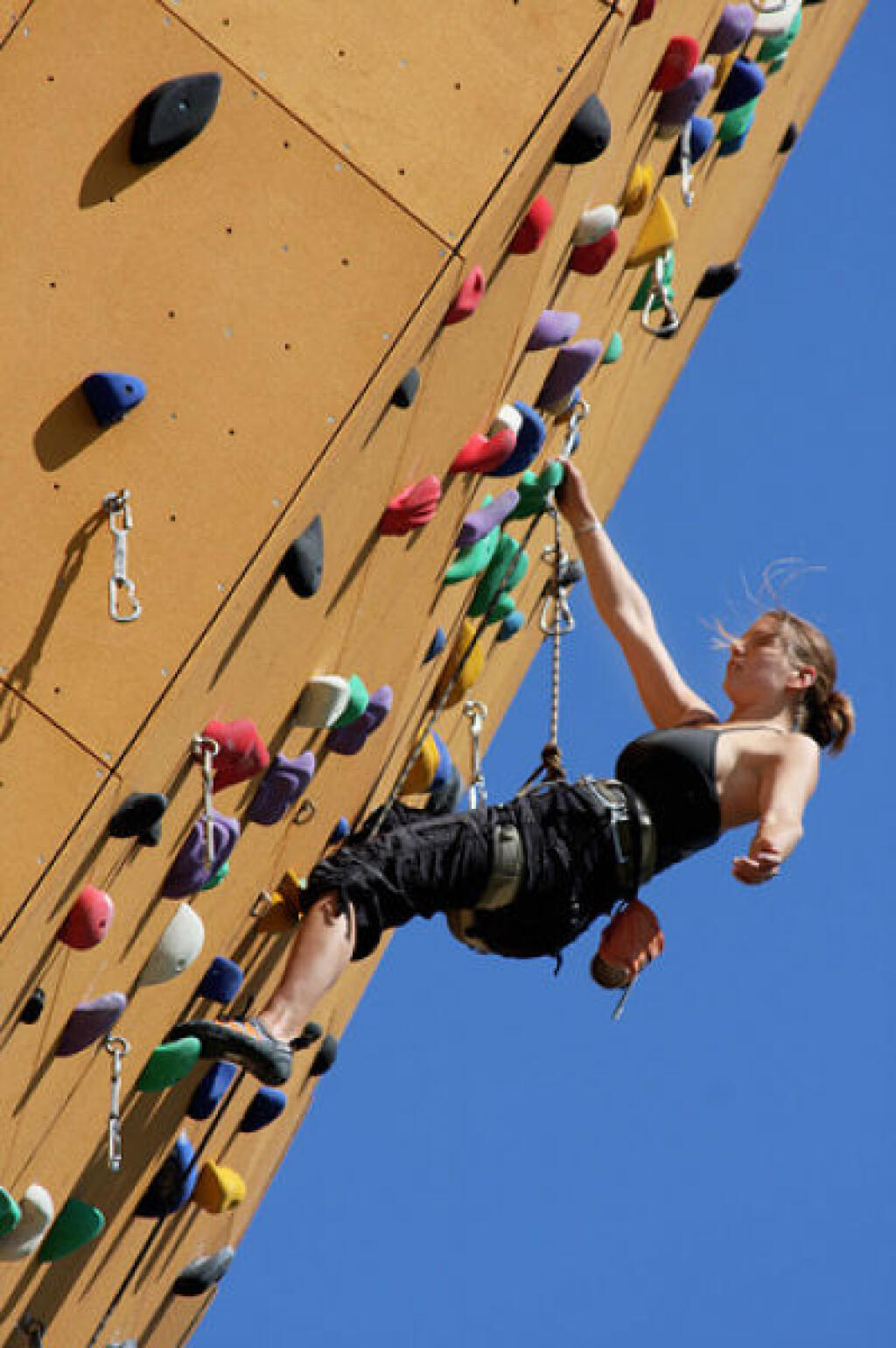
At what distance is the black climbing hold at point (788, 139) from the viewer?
24.9ft

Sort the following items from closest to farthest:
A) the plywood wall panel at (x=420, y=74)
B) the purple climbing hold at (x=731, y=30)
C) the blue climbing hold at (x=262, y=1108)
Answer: the plywood wall panel at (x=420, y=74) < the purple climbing hold at (x=731, y=30) < the blue climbing hold at (x=262, y=1108)

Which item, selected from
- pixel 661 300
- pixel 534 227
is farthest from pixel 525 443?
pixel 661 300

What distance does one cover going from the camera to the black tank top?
597 centimetres

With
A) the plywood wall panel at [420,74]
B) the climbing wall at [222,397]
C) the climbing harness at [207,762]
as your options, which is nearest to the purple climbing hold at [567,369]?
the climbing wall at [222,397]

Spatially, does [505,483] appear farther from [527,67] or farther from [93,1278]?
[93,1278]

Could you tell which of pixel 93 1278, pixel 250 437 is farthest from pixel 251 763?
pixel 93 1278

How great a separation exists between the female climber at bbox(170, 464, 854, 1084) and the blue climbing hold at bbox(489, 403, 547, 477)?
0.73 metres

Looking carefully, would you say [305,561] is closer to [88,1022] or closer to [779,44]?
[88,1022]

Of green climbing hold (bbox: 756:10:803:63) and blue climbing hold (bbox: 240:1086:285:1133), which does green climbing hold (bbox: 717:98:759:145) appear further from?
blue climbing hold (bbox: 240:1086:285:1133)

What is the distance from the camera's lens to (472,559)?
19.7ft

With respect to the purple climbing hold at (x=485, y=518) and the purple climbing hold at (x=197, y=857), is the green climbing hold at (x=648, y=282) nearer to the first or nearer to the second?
the purple climbing hold at (x=485, y=518)

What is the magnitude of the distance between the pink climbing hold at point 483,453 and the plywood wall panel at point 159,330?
66cm

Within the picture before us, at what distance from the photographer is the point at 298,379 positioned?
189 inches

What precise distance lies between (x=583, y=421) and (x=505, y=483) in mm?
791
